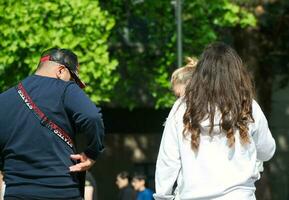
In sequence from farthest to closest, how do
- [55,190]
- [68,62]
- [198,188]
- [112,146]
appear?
1. [112,146]
2. [68,62]
3. [55,190]
4. [198,188]

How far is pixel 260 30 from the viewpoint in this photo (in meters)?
20.5

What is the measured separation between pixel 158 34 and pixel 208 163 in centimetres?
1439

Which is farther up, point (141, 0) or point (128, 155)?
point (141, 0)

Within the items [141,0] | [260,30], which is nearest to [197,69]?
[141,0]

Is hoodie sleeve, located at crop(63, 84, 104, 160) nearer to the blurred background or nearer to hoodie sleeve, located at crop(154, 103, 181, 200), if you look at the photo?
hoodie sleeve, located at crop(154, 103, 181, 200)

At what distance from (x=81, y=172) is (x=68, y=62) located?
0.69m

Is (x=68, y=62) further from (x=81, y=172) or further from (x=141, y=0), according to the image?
(x=141, y=0)

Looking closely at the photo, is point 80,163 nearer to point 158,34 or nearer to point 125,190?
point 125,190

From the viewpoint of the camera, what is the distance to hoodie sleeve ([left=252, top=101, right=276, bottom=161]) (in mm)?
4766

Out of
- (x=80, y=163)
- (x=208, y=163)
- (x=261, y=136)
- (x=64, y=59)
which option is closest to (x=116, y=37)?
(x=64, y=59)

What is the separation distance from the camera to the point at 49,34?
15531mm

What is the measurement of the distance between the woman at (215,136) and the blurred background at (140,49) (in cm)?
1029

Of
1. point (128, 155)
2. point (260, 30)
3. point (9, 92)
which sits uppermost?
point (9, 92)

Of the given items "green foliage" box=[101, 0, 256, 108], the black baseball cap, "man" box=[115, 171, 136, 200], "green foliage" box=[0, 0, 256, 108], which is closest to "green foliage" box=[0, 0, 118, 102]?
"green foliage" box=[0, 0, 256, 108]
